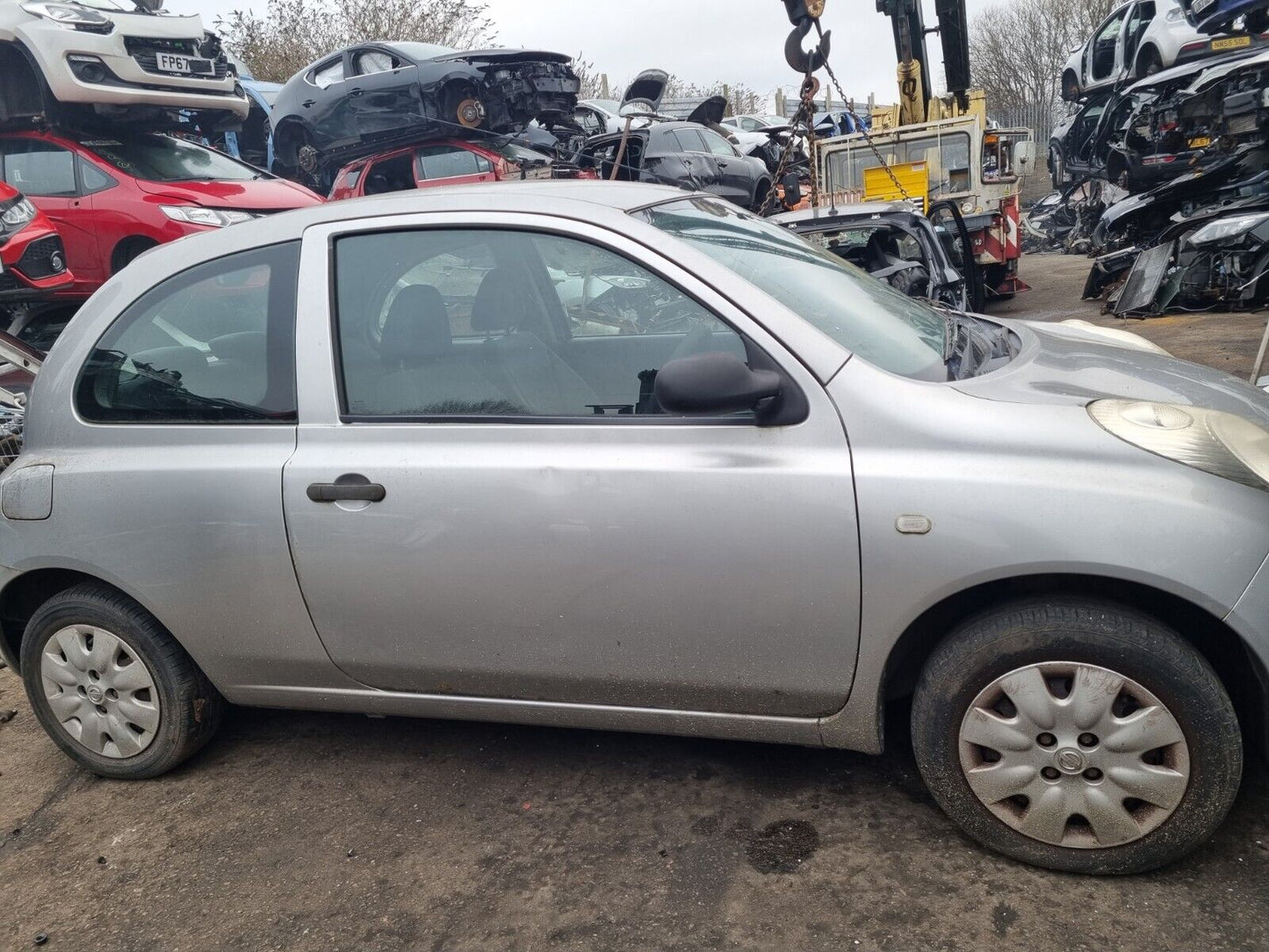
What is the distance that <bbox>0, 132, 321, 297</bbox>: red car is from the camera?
8773 millimetres

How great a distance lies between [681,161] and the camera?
44.4ft

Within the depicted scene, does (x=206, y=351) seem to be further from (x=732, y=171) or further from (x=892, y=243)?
(x=732, y=171)

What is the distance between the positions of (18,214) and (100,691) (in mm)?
6448

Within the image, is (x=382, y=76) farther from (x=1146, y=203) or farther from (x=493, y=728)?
(x=493, y=728)

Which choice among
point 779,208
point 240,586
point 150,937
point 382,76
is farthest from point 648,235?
point 779,208

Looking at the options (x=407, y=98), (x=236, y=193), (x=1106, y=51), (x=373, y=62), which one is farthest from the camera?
(x=1106, y=51)

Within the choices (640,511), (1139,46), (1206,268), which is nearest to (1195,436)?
(640,511)

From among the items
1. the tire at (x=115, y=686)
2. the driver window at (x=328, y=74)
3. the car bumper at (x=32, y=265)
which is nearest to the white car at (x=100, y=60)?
the car bumper at (x=32, y=265)

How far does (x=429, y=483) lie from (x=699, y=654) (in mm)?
829

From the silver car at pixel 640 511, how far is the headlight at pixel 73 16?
22.8 feet

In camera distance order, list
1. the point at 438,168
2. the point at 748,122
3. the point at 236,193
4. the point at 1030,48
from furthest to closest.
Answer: the point at 1030,48 → the point at 748,122 → the point at 438,168 → the point at 236,193

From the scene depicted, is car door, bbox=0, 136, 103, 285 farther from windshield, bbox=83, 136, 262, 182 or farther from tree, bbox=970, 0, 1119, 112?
tree, bbox=970, 0, 1119, 112

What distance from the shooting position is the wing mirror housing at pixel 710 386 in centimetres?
248

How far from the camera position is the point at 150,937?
269cm
